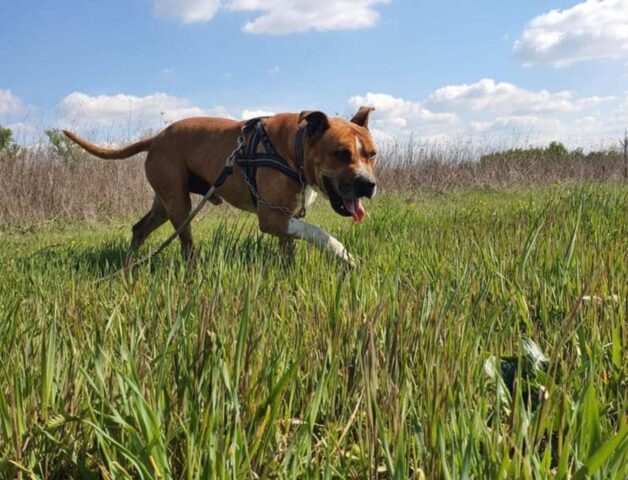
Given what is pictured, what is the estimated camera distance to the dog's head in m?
4.11

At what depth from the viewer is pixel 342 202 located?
4.22m

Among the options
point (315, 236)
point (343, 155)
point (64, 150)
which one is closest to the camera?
point (315, 236)

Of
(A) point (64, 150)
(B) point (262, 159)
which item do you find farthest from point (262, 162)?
(A) point (64, 150)

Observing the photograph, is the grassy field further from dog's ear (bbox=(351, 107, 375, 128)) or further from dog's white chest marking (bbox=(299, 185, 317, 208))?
dog's ear (bbox=(351, 107, 375, 128))

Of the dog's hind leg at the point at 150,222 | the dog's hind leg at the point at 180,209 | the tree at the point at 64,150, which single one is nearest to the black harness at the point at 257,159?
the dog's hind leg at the point at 180,209

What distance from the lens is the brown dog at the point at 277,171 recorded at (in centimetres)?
416

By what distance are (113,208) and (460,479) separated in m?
11.4

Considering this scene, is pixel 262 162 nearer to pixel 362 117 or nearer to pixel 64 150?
pixel 362 117

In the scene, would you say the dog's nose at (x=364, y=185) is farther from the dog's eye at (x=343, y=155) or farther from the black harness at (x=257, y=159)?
the black harness at (x=257, y=159)

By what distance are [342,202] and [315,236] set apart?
48 centimetres

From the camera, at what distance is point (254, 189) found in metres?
4.57

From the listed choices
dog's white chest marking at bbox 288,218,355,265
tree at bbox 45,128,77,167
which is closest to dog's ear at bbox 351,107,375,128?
dog's white chest marking at bbox 288,218,355,265

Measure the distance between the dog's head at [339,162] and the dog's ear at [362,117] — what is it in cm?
50

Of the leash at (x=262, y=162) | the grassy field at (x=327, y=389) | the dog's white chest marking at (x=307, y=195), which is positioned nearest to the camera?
the grassy field at (x=327, y=389)
